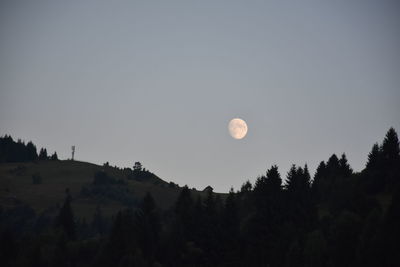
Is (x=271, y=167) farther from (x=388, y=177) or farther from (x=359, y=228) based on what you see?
(x=359, y=228)

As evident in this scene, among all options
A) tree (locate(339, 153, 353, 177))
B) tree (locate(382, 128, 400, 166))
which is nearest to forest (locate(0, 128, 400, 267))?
tree (locate(382, 128, 400, 166))

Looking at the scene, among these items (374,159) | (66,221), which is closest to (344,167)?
(374,159)

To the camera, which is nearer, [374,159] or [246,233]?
[246,233]

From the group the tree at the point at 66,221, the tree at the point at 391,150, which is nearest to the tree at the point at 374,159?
the tree at the point at 391,150

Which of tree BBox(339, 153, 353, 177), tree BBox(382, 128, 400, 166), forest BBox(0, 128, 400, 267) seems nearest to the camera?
forest BBox(0, 128, 400, 267)

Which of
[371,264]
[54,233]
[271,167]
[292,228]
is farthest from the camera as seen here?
[54,233]

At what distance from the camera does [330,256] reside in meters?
88.6

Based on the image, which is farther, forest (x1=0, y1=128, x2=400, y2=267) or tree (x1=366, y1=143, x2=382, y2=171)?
tree (x1=366, y1=143, x2=382, y2=171)

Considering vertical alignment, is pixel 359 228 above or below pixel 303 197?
below

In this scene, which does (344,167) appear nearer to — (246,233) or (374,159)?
(374,159)

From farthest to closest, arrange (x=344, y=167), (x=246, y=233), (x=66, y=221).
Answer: (x=344, y=167) → (x=66, y=221) → (x=246, y=233)

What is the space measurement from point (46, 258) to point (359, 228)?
5964 cm

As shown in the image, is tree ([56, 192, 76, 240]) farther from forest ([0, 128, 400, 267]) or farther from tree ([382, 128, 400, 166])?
tree ([382, 128, 400, 166])

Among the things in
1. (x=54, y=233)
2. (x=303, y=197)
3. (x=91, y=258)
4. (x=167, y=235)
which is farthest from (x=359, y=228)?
(x=54, y=233)
